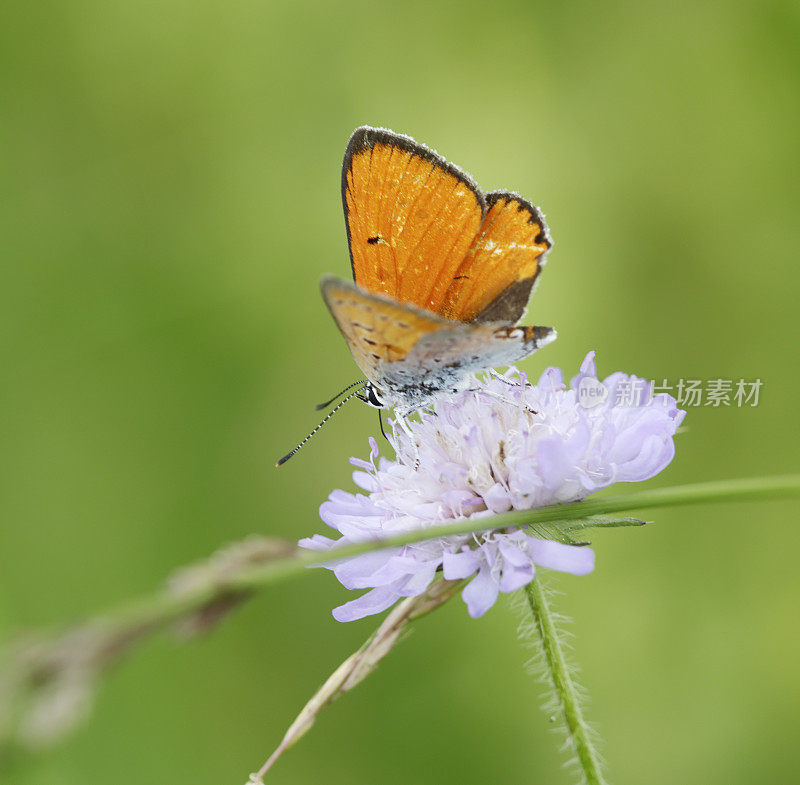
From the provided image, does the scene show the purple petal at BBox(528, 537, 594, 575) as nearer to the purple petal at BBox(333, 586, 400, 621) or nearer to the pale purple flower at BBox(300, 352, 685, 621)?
the pale purple flower at BBox(300, 352, 685, 621)

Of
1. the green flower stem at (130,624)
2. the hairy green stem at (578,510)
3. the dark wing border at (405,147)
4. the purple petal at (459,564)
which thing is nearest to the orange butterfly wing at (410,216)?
the dark wing border at (405,147)

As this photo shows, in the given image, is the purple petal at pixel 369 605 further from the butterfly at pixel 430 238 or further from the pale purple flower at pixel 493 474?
the butterfly at pixel 430 238

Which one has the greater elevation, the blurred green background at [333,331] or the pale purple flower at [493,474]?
the blurred green background at [333,331]

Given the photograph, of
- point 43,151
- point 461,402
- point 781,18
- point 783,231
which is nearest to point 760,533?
point 783,231

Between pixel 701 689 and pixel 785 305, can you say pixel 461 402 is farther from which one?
pixel 785 305

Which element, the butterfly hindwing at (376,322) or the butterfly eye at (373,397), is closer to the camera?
the butterfly hindwing at (376,322)

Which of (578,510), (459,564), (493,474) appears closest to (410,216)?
(493,474)

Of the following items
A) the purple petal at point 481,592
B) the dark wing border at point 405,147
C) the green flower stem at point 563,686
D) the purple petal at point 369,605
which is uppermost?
the dark wing border at point 405,147
